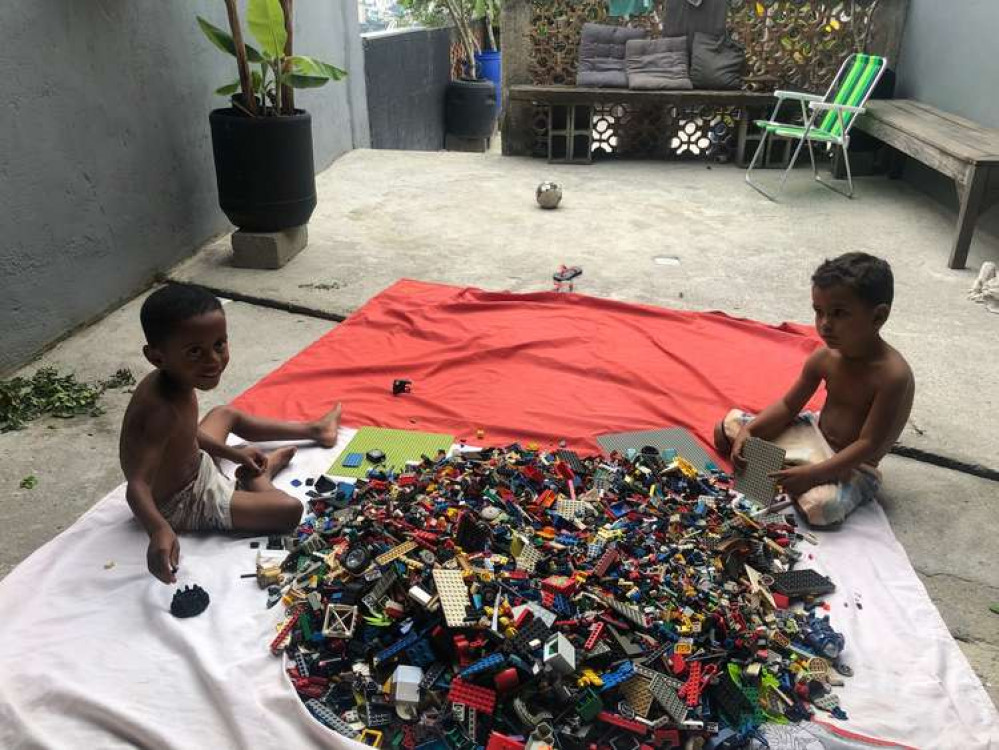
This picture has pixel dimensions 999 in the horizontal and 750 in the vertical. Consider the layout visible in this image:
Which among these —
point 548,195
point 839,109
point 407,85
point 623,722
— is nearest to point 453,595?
point 623,722

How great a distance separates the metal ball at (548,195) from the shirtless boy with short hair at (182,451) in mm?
4263

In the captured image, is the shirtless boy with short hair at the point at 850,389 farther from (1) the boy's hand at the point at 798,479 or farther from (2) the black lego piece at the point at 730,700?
(2) the black lego piece at the point at 730,700

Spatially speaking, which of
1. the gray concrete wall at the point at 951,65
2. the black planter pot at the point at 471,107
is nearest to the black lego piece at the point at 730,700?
the gray concrete wall at the point at 951,65

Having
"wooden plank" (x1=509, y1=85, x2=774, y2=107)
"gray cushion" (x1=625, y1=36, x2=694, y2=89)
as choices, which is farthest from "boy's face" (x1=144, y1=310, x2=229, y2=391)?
"gray cushion" (x1=625, y1=36, x2=694, y2=89)

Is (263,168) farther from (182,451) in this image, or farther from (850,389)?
(850,389)

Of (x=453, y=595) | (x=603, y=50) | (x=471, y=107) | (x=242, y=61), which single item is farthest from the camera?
(x=471, y=107)

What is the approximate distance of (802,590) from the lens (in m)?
2.18

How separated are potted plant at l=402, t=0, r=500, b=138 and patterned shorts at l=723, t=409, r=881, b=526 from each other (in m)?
9.07

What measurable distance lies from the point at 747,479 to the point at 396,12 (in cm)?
1308

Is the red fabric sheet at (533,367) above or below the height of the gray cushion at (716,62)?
below

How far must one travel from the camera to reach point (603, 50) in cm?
813

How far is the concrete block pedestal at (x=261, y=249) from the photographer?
4.85m

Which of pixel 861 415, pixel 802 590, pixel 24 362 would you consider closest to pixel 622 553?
pixel 802 590

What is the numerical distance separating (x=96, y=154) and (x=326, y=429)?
7.68 ft
